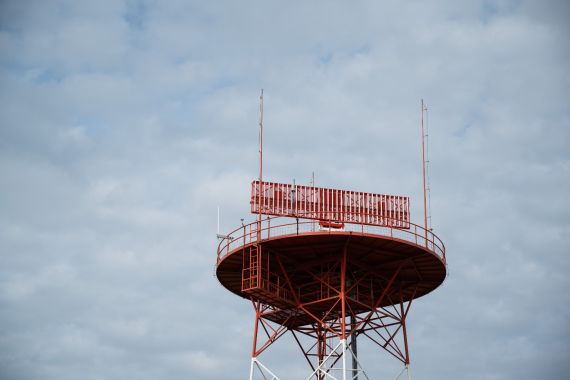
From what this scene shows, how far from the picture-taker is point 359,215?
64938mm

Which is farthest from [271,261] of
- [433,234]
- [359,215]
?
[433,234]

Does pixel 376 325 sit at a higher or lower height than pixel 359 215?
lower

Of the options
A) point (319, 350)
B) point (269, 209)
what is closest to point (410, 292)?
point (319, 350)

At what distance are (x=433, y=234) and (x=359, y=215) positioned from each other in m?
5.23

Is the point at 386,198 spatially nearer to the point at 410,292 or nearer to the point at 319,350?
the point at 410,292

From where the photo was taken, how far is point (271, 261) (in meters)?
64.2

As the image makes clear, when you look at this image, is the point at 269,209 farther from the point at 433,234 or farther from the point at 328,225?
the point at 433,234

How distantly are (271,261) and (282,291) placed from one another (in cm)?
257

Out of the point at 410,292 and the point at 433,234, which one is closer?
the point at 433,234

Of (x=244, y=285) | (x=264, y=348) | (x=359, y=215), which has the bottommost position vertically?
(x=264, y=348)

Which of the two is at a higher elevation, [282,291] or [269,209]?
[269,209]

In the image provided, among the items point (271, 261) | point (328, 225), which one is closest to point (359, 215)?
point (328, 225)

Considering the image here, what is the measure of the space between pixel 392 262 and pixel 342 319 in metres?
5.83

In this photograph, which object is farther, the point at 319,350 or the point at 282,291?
the point at 319,350
